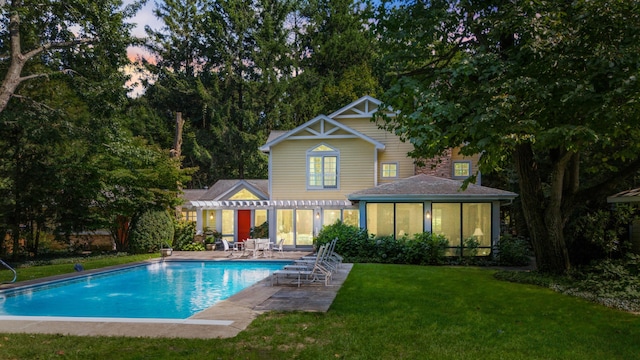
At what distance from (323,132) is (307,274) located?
10745 millimetres

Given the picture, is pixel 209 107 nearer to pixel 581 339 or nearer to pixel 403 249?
pixel 403 249

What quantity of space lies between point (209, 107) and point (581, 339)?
33.1 meters

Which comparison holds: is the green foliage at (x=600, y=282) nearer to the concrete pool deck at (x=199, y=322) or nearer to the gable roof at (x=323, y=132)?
the concrete pool deck at (x=199, y=322)

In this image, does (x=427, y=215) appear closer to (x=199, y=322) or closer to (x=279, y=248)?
(x=279, y=248)

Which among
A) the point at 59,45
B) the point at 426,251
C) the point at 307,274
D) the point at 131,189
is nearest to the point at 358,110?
the point at 426,251

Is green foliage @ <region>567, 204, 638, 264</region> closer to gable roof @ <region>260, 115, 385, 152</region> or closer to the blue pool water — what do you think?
gable roof @ <region>260, 115, 385, 152</region>

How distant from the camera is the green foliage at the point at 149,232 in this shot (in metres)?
19.4

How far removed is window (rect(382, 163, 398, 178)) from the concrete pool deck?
12.0 metres

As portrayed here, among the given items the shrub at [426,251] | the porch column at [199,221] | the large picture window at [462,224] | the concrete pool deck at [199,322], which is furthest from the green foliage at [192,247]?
the concrete pool deck at [199,322]

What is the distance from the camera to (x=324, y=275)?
1137 cm

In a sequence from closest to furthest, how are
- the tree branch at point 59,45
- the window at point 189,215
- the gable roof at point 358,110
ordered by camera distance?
the tree branch at point 59,45 → the gable roof at point 358,110 → the window at point 189,215

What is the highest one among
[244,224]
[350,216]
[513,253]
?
[350,216]

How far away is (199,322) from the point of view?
23.5ft

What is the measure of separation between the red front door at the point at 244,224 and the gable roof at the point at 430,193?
7635mm
